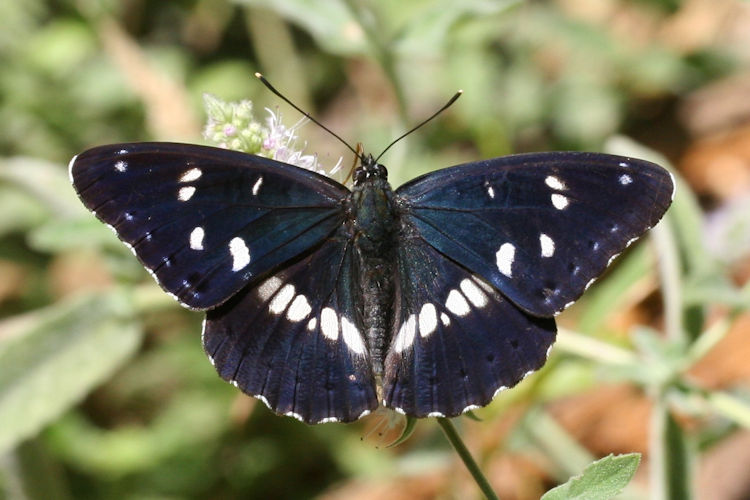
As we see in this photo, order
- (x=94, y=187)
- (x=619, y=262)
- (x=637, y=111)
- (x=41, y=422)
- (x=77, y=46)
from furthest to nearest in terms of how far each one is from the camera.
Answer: (x=637, y=111) < (x=77, y=46) < (x=619, y=262) < (x=41, y=422) < (x=94, y=187)

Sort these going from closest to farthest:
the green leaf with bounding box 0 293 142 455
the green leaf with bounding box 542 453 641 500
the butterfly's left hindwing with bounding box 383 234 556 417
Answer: the green leaf with bounding box 542 453 641 500 < the butterfly's left hindwing with bounding box 383 234 556 417 < the green leaf with bounding box 0 293 142 455

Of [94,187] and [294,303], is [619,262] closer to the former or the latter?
[294,303]

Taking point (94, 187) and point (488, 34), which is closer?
point (94, 187)

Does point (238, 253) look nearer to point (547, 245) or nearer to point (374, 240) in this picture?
point (374, 240)

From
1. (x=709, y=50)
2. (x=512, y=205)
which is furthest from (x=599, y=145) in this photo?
(x=512, y=205)

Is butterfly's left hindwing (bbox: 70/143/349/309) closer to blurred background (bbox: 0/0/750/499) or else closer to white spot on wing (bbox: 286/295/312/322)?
white spot on wing (bbox: 286/295/312/322)

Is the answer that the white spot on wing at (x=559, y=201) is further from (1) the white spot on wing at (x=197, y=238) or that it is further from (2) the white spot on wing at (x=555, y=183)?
(1) the white spot on wing at (x=197, y=238)

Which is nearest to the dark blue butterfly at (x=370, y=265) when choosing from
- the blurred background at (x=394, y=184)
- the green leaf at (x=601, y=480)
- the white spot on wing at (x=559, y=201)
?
the white spot on wing at (x=559, y=201)

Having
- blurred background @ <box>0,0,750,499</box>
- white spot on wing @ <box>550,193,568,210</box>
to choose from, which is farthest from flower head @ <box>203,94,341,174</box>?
blurred background @ <box>0,0,750,499</box>
